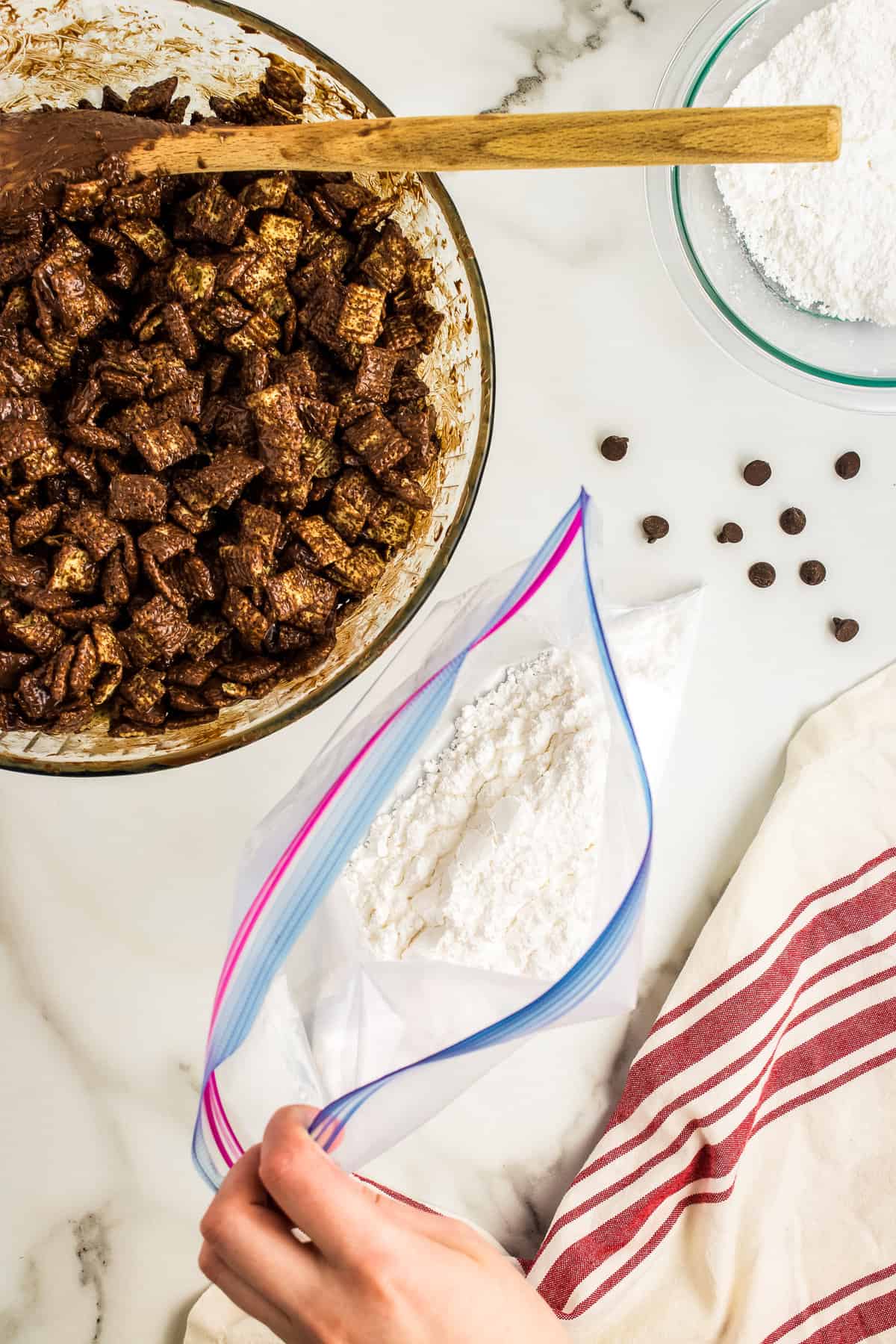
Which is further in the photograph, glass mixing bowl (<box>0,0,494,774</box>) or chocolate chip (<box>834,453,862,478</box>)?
chocolate chip (<box>834,453,862,478</box>)

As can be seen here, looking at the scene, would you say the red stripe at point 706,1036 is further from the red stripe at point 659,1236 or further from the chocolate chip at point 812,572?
the chocolate chip at point 812,572

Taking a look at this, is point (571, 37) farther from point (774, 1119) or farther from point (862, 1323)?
point (862, 1323)

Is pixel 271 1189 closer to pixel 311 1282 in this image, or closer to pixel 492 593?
pixel 311 1282

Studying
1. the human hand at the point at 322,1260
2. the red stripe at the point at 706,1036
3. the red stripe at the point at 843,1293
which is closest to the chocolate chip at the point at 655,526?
the red stripe at the point at 706,1036

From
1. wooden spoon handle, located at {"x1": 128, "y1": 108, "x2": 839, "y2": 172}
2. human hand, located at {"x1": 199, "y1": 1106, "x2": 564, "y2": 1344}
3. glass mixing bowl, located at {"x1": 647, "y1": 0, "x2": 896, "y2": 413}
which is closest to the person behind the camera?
human hand, located at {"x1": 199, "y1": 1106, "x2": 564, "y2": 1344}

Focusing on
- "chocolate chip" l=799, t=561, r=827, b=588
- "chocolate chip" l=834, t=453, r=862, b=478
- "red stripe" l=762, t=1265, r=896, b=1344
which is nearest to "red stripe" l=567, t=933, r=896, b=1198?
"red stripe" l=762, t=1265, r=896, b=1344

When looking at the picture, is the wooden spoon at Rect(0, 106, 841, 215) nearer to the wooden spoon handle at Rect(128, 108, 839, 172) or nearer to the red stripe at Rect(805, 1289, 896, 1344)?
the wooden spoon handle at Rect(128, 108, 839, 172)
